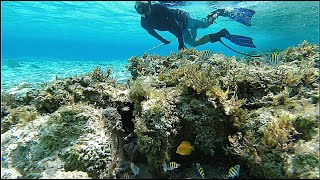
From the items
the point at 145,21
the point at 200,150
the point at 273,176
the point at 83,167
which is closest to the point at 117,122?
the point at 83,167

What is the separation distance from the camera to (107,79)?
5766 mm

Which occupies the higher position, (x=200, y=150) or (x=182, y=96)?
(x=182, y=96)

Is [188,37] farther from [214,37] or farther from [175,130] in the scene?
[175,130]

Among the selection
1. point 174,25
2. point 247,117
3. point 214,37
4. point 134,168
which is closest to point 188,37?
point 174,25

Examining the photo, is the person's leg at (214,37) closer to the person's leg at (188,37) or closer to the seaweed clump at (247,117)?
the person's leg at (188,37)

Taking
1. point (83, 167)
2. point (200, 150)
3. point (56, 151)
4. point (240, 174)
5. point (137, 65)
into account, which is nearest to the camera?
point (83, 167)

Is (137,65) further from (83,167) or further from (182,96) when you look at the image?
(83,167)

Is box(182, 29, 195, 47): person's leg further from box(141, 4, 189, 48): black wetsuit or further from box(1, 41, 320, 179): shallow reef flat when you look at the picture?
box(1, 41, 320, 179): shallow reef flat

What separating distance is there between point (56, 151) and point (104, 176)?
3.01 ft

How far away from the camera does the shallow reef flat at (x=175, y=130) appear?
10.6 feet

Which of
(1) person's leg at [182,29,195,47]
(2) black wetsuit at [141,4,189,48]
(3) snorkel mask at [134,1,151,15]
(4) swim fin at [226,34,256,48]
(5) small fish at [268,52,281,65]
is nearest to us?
(5) small fish at [268,52,281,65]

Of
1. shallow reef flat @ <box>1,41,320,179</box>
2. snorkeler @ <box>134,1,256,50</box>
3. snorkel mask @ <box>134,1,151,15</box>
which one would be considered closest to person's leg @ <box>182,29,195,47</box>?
snorkeler @ <box>134,1,256,50</box>

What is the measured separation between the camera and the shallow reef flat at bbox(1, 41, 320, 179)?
3.23 m

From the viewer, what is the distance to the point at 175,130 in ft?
12.3
